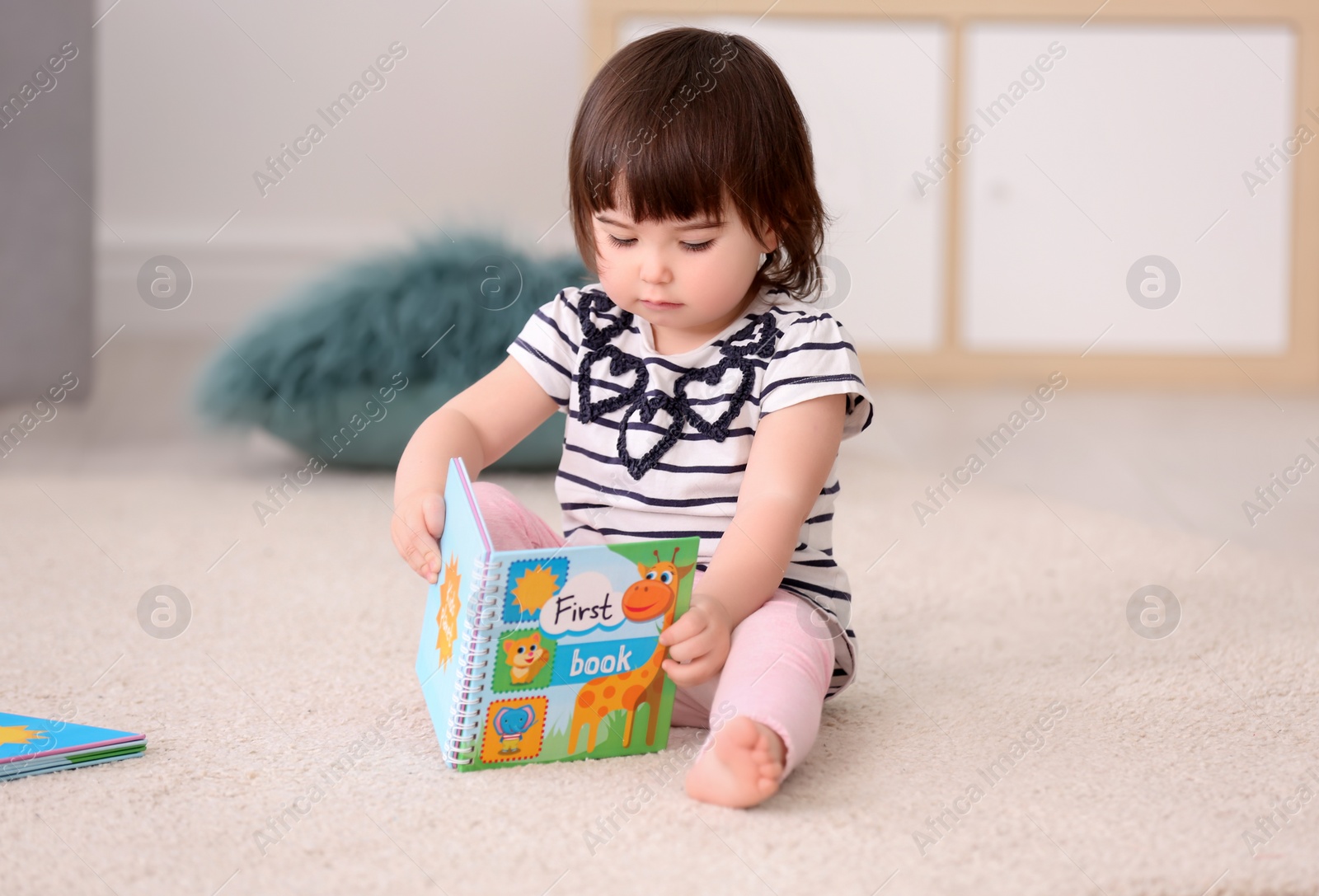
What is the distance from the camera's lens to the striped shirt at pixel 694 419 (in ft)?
2.56

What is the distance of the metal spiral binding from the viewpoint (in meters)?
0.64

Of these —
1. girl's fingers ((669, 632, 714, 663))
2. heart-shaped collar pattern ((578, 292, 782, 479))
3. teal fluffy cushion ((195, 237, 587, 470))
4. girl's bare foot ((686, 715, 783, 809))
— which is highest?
heart-shaped collar pattern ((578, 292, 782, 479))

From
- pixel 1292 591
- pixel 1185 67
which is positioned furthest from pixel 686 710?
pixel 1185 67

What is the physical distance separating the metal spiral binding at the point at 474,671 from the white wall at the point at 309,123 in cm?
196

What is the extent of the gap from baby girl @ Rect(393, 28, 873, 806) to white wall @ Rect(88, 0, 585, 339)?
1.75 meters

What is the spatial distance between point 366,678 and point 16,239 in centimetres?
134

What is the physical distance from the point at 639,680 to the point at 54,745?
32 cm

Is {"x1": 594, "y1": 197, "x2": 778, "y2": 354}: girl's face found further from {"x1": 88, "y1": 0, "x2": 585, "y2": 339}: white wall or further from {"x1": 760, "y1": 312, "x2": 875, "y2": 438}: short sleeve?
{"x1": 88, "y1": 0, "x2": 585, "y2": 339}: white wall

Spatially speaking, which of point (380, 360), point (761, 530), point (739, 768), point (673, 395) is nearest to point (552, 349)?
point (673, 395)

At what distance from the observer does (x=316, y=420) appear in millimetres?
1528

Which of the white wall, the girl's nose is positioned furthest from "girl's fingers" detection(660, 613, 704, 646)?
the white wall

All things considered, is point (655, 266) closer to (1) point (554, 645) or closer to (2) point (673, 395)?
(2) point (673, 395)

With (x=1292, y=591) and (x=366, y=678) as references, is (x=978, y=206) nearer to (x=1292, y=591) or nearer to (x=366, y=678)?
(x=1292, y=591)

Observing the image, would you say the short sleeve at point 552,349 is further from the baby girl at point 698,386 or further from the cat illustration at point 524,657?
the cat illustration at point 524,657
